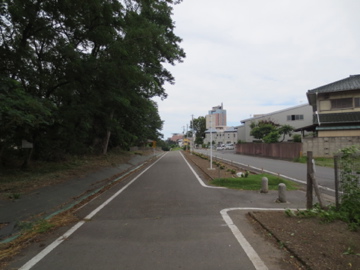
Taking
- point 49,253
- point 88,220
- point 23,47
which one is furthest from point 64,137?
point 49,253

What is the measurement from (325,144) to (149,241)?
1083 inches

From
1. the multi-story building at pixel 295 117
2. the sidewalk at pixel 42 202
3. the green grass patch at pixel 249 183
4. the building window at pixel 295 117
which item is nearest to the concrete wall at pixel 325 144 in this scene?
the green grass patch at pixel 249 183

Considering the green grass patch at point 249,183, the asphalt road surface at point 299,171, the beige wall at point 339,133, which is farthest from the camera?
the beige wall at point 339,133

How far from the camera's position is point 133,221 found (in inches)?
247

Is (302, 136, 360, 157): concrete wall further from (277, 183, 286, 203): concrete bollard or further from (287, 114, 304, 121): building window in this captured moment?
(287, 114, 304, 121): building window

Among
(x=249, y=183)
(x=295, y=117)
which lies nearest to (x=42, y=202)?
(x=249, y=183)

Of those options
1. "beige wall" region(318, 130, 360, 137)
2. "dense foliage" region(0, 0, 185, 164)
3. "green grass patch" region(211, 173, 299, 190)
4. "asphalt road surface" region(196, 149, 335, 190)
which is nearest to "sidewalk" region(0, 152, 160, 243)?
"dense foliage" region(0, 0, 185, 164)

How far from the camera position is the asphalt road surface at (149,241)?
3955 millimetres

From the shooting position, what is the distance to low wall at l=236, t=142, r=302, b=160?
29.0 m

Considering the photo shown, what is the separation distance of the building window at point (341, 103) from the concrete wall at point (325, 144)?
7746 mm

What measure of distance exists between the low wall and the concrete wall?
906 mm

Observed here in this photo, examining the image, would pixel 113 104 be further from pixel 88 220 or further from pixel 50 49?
pixel 88 220

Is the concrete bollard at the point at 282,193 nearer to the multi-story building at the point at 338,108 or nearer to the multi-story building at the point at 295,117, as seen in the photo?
the multi-story building at the point at 338,108

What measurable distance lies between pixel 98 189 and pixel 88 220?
518 centimetres
